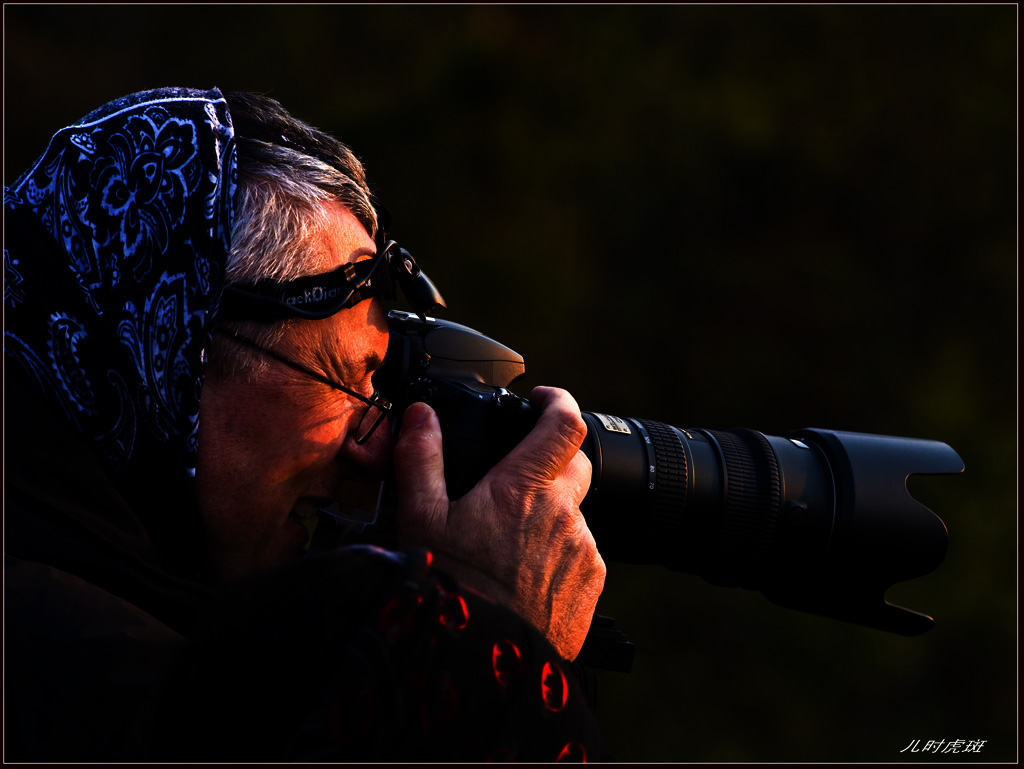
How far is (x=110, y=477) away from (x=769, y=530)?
2.46ft

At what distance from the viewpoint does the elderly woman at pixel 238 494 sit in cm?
46

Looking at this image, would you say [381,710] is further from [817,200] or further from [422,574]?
[817,200]

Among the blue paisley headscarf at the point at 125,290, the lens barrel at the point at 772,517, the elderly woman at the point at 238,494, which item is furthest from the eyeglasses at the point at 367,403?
the lens barrel at the point at 772,517

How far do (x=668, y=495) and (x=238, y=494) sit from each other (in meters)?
0.50

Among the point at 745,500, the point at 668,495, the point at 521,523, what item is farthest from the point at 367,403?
the point at 745,500

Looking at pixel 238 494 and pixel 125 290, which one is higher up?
pixel 125 290

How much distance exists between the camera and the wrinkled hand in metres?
0.80

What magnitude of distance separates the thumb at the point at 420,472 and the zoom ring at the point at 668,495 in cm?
28

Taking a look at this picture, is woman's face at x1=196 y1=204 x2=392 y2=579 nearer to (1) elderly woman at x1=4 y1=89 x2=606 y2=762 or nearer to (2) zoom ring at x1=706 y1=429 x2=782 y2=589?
(1) elderly woman at x1=4 y1=89 x2=606 y2=762

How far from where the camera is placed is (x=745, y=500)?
0.98m

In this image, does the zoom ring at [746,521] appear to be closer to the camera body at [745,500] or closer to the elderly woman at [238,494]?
the camera body at [745,500]

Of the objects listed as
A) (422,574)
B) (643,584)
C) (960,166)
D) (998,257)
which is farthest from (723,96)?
(422,574)

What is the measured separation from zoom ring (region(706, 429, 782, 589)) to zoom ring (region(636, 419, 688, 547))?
6cm

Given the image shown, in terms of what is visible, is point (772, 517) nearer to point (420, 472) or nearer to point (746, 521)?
point (746, 521)
